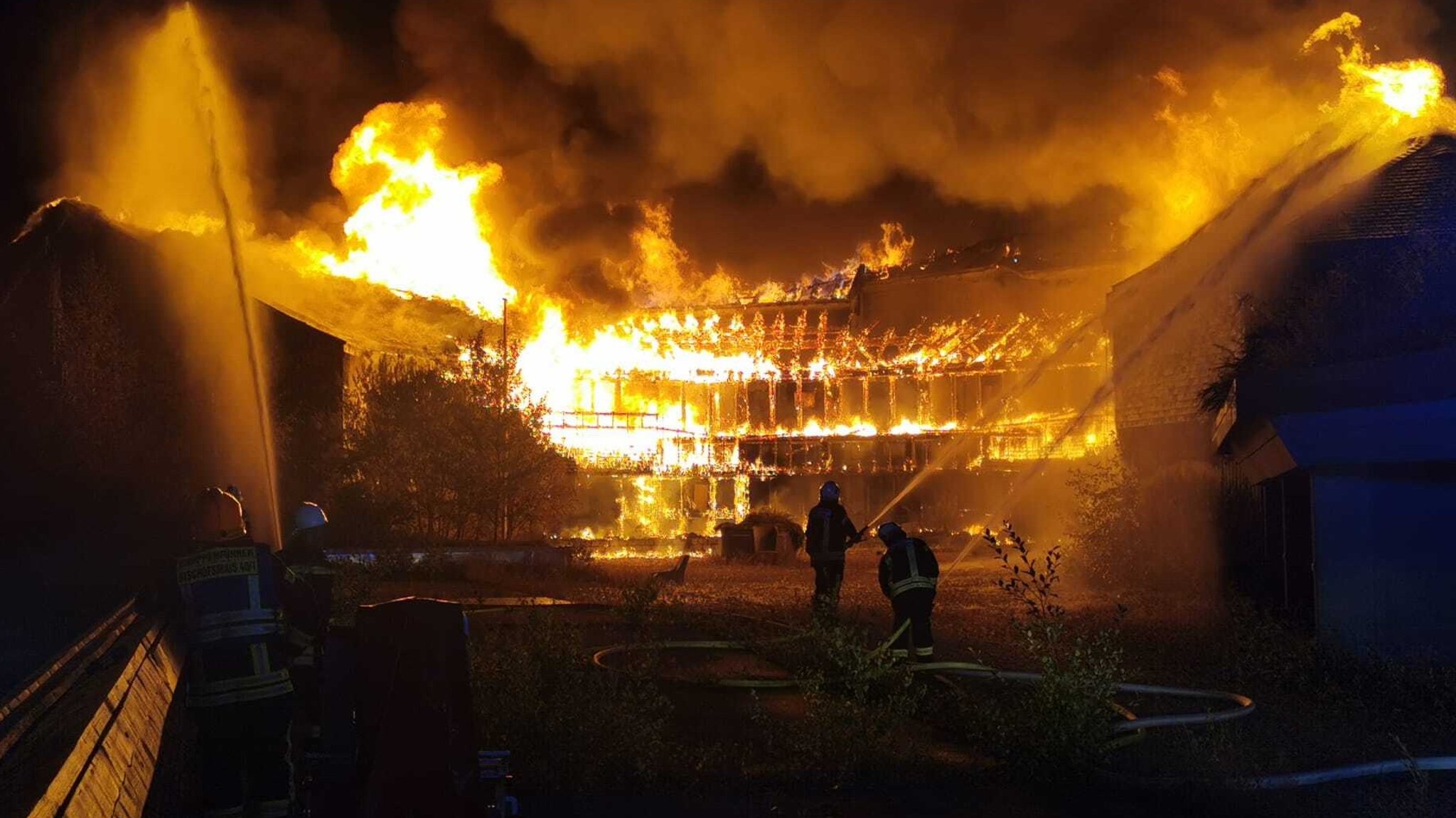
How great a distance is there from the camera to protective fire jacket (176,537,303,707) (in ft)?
21.5

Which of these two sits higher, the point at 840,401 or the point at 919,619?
the point at 840,401

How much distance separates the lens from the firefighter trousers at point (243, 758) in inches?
257

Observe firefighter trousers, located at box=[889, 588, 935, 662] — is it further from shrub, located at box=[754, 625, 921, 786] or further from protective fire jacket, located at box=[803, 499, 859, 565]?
protective fire jacket, located at box=[803, 499, 859, 565]

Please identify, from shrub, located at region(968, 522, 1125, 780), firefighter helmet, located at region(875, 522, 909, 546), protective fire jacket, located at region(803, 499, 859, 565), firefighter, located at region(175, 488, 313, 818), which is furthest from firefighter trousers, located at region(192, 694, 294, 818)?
protective fire jacket, located at region(803, 499, 859, 565)

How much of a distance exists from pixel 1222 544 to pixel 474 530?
15981 mm

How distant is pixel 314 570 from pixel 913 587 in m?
5.44

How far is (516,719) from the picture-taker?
832cm

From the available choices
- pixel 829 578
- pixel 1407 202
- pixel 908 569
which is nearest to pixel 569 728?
pixel 908 569

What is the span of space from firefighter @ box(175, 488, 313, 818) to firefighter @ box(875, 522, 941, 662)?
19.3ft

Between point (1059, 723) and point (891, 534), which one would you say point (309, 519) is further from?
point (891, 534)

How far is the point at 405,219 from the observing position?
42.3m

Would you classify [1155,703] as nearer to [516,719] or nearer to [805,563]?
[516,719]

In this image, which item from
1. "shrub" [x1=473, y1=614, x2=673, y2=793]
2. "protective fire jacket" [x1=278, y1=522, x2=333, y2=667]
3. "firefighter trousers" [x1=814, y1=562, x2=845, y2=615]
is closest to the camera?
"protective fire jacket" [x1=278, y1=522, x2=333, y2=667]

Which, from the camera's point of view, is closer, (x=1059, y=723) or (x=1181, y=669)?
(x=1059, y=723)
